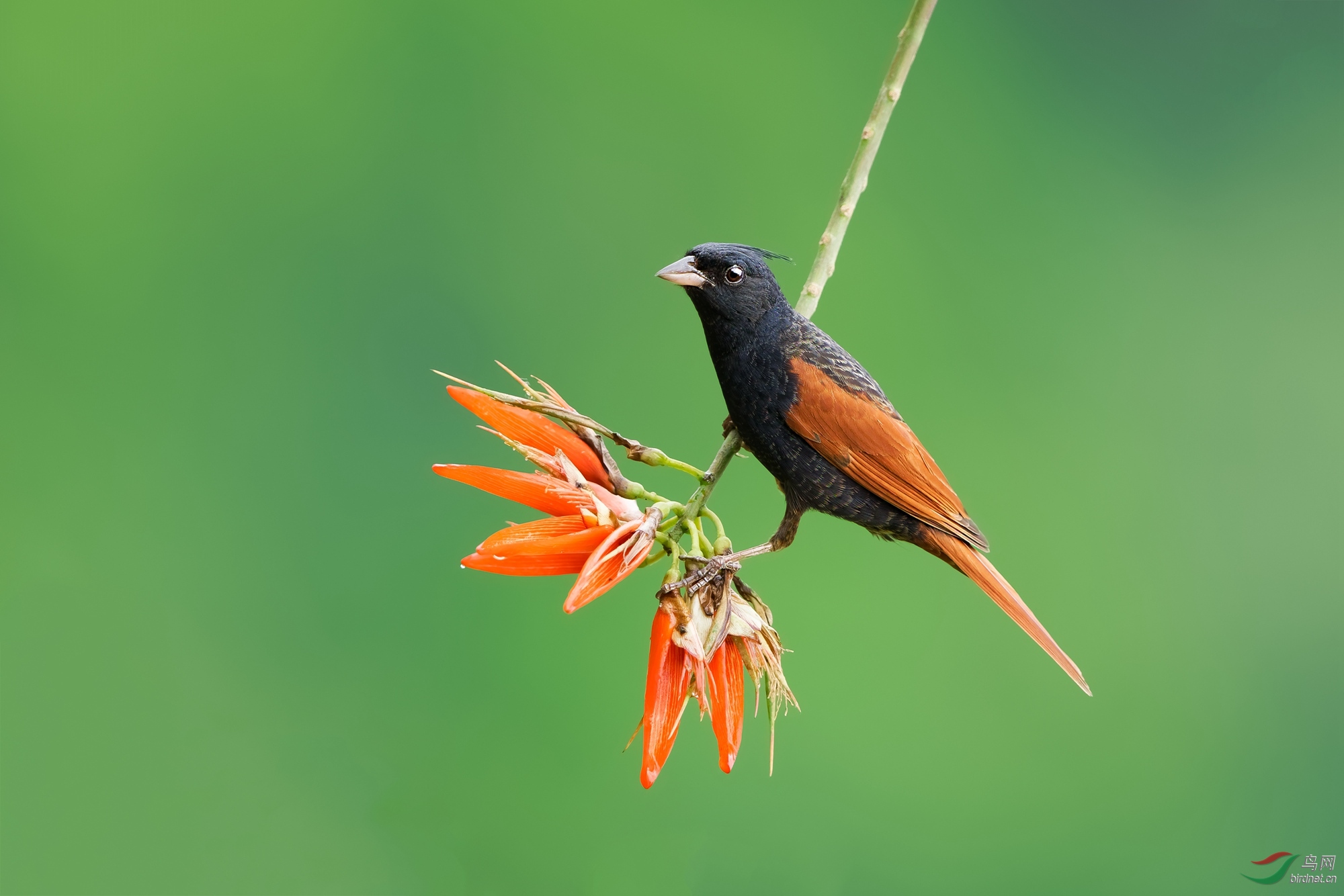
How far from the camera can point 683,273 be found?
157 cm

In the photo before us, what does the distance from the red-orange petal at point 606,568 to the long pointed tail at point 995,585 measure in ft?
2.29

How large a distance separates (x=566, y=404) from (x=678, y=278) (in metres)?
0.35

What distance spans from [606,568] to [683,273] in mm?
614

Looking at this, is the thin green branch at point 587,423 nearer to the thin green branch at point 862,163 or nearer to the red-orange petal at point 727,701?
the thin green branch at point 862,163

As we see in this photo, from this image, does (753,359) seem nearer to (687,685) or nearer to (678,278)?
(678,278)

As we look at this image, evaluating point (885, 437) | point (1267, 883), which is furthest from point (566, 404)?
point (1267, 883)

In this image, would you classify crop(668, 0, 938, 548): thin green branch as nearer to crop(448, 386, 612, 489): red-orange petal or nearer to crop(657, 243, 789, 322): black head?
crop(448, 386, 612, 489): red-orange petal

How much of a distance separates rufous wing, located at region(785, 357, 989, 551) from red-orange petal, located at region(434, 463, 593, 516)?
21.9 inches

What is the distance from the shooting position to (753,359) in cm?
164

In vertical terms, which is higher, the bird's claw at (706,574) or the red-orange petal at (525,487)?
the red-orange petal at (525,487)

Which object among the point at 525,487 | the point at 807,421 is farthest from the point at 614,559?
the point at 807,421

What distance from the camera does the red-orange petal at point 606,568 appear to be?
1.06 metres

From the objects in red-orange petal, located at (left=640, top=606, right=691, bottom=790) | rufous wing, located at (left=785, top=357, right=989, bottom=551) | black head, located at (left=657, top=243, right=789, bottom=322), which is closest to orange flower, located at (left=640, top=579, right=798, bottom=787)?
red-orange petal, located at (left=640, top=606, right=691, bottom=790)

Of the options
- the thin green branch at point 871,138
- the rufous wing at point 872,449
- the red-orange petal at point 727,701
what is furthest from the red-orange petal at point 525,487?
the rufous wing at point 872,449
